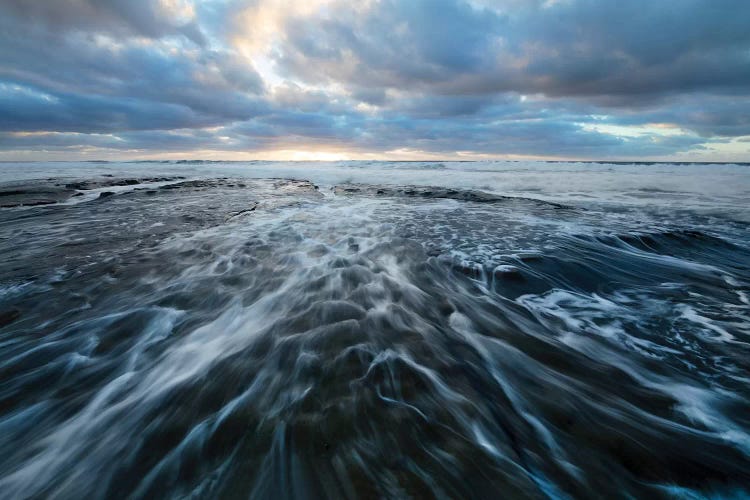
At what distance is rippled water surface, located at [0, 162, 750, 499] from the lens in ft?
5.94

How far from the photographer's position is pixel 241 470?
180cm

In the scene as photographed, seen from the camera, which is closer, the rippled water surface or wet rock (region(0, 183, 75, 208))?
the rippled water surface

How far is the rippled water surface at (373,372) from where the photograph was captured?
5.94ft

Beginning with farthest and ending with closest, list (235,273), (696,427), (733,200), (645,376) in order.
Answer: (733,200) → (235,273) → (645,376) → (696,427)

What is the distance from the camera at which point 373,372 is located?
258cm

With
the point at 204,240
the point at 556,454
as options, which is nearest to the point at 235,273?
the point at 204,240

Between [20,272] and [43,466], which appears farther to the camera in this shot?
[20,272]

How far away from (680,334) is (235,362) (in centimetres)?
439

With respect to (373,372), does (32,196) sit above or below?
below

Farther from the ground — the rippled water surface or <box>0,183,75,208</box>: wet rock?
the rippled water surface

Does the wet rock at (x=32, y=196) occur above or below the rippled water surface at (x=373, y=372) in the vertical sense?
below

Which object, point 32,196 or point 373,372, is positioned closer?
point 373,372

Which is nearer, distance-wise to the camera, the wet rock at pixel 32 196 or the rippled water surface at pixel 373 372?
the rippled water surface at pixel 373 372

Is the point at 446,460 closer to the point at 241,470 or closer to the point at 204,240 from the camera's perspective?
the point at 241,470
